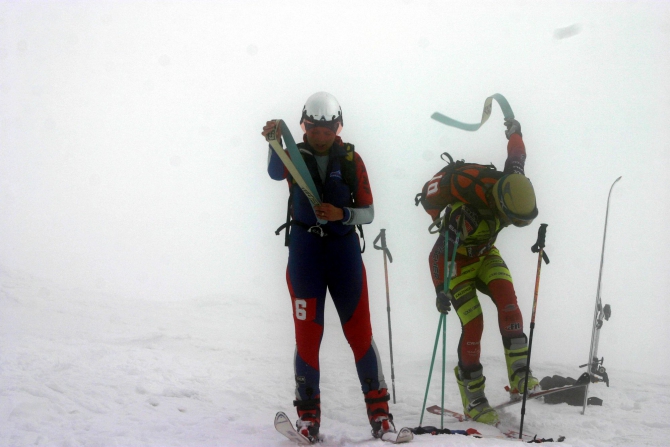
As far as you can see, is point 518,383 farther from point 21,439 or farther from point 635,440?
point 21,439

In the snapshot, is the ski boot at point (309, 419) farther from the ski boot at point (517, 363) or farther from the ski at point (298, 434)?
the ski boot at point (517, 363)

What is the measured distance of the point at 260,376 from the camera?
6.80 m

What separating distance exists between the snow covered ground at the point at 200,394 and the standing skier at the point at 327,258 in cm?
39

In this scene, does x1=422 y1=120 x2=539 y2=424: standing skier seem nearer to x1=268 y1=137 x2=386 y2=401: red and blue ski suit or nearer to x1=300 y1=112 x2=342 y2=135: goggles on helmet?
x1=268 y1=137 x2=386 y2=401: red and blue ski suit

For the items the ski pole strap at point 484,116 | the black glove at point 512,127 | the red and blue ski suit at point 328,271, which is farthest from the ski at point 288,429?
the black glove at point 512,127

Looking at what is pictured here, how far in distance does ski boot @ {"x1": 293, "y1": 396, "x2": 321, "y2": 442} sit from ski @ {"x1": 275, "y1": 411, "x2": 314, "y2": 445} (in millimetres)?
55

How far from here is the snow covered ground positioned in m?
3.72

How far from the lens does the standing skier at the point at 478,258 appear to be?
178 inches

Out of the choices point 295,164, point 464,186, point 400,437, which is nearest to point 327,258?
point 295,164

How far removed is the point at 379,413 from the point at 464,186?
7.59 feet

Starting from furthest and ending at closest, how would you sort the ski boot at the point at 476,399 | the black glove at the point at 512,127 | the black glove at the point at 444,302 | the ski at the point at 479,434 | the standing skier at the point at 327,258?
the black glove at the point at 512,127
the ski boot at the point at 476,399
the black glove at the point at 444,302
the ski at the point at 479,434
the standing skier at the point at 327,258

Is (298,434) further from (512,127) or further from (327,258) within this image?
(512,127)

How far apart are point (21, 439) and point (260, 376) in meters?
3.69

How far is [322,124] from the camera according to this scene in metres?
3.80
